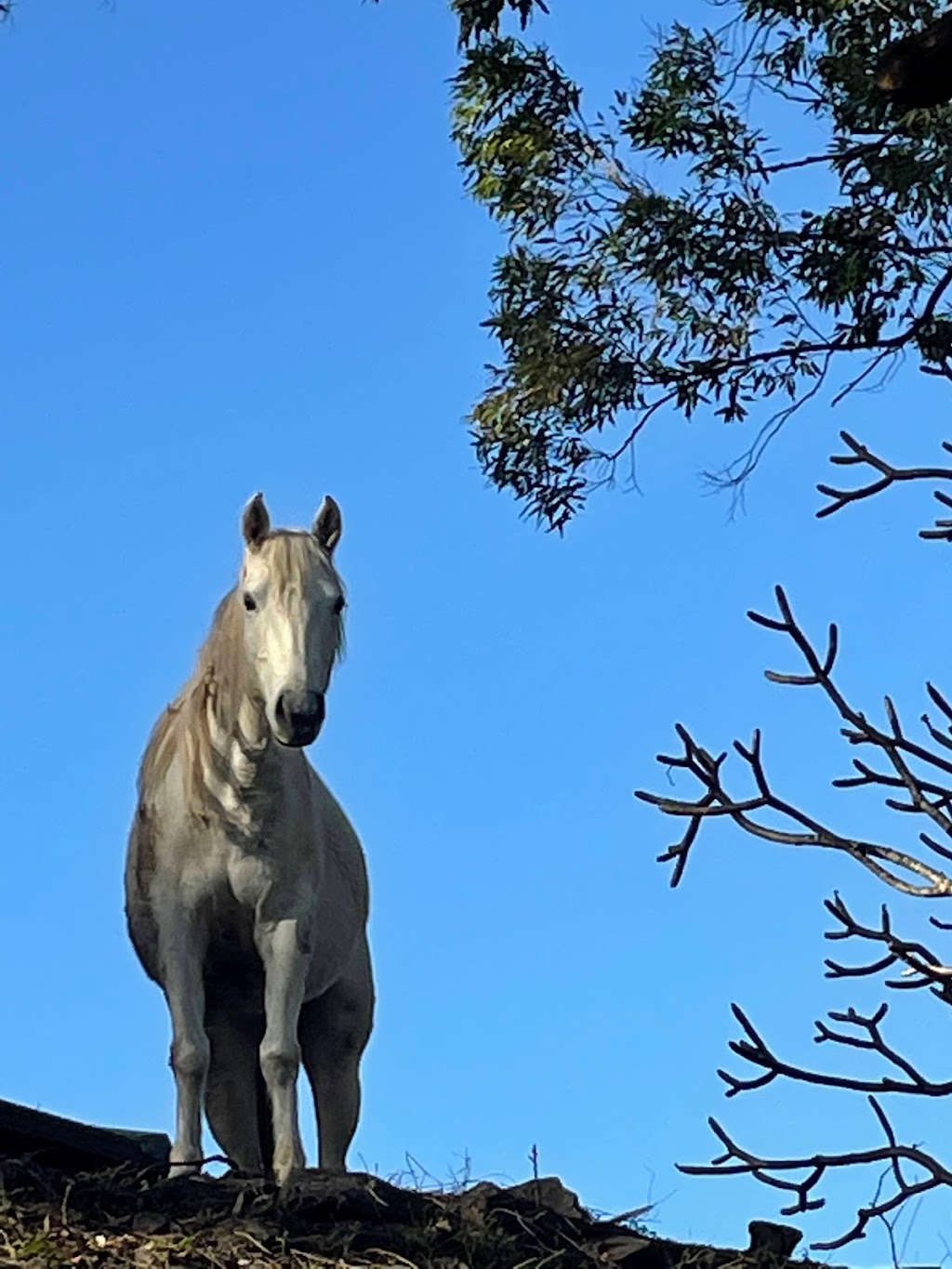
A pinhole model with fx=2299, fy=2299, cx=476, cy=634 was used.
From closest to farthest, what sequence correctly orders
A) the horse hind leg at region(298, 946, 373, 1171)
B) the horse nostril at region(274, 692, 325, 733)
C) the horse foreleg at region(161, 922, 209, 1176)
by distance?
1. the horse nostril at region(274, 692, 325, 733)
2. the horse foreleg at region(161, 922, 209, 1176)
3. the horse hind leg at region(298, 946, 373, 1171)

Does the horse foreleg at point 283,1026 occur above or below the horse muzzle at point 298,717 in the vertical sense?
below

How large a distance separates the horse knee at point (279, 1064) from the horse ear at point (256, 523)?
1.65 meters

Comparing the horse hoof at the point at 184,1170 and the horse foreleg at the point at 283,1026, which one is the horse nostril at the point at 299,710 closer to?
the horse foreleg at the point at 283,1026

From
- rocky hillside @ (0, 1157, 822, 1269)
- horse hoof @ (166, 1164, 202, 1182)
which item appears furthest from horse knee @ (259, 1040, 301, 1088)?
rocky hillside @ (0, 1157, 822, 1269)

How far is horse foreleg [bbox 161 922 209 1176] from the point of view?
729 cm

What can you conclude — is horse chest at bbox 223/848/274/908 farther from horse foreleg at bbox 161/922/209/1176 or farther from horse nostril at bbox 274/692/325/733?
horse nostril at bbox 274/692/325/733

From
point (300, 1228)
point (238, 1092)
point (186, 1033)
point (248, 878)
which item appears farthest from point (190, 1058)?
point (300, 1228)

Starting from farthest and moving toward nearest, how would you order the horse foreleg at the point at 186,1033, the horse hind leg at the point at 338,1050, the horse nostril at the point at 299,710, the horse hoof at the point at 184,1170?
the horse hind leg at the point at 338,1050 → the horse foreleg at the point at 186,1033 → the horse nostril at the point at 299,710 → the horse hoof at the point at 184,1170

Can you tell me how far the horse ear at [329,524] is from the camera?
7918 mm

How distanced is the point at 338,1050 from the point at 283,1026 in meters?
1.15

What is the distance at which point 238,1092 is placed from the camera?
26.9 ft

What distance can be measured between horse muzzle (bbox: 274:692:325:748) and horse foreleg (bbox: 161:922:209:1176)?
0.80 m

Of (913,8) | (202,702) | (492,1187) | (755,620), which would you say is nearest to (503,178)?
(913,8)

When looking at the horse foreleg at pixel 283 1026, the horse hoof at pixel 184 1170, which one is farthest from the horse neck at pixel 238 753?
the horse hoof at pixel 184 1170
